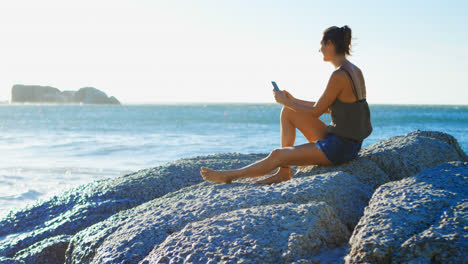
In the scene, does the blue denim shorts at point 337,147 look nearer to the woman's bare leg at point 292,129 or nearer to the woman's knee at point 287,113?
the woman's bare leg at point 292,129

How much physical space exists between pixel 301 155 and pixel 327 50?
3.25 feet

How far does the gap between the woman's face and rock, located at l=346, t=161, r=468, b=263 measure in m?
1.48

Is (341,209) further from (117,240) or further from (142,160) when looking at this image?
(142,160)

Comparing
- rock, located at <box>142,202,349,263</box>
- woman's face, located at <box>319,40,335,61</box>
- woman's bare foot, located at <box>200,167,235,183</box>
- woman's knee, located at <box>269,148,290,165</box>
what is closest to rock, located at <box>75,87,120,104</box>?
woman's bare foot, located at <box>200,167,235,183</box>

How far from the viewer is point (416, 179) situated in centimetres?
254

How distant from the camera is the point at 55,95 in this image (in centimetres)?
12681

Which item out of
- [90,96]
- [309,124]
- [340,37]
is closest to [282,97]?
[309,124]

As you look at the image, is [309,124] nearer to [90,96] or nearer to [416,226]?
[416,226]

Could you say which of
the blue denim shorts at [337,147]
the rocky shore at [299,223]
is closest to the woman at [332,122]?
the blue denim shorts at [337,147]

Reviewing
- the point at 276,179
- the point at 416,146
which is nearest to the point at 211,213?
the point at 276,179

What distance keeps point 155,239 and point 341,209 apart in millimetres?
1314

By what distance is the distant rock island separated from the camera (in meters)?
120

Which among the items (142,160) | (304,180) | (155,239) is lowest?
(142,160)

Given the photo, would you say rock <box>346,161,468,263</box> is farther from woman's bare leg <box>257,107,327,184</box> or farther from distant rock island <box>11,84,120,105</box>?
distant rock island <box>11,84,120,105</box>
